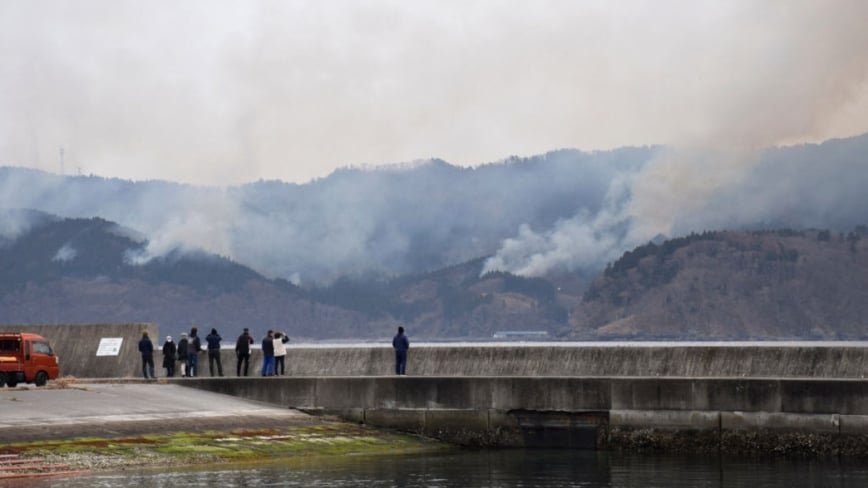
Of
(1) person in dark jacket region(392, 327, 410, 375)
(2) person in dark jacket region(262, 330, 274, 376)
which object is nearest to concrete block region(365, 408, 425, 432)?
(1) person in dark jacket region(392, 327, 410, 375)

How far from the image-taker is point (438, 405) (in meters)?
50.3

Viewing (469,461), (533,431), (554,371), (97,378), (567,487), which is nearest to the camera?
(567,487)

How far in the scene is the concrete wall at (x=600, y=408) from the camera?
145 feet

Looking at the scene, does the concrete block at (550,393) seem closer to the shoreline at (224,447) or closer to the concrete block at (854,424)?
the shoreline at (224,447)

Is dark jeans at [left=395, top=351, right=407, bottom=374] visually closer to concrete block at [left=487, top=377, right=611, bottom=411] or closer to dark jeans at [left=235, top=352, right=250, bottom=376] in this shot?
concrete block at [left=487, top=377, right=611, bottom=411]

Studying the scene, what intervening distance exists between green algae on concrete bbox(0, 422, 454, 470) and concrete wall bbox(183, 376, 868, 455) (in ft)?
3.83

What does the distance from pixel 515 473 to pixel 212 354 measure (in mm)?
19574

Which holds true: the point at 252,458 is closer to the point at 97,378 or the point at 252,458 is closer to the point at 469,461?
the point at 469,461

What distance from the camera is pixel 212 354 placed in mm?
58250

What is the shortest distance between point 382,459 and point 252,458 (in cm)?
401

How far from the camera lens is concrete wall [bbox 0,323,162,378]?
198 ft

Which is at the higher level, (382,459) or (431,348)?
(431,348)

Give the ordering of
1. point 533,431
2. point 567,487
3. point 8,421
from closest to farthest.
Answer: point 567,487, point 8,421, point 533,431

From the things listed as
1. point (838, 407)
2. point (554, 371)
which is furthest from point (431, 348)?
point (838, 407)
